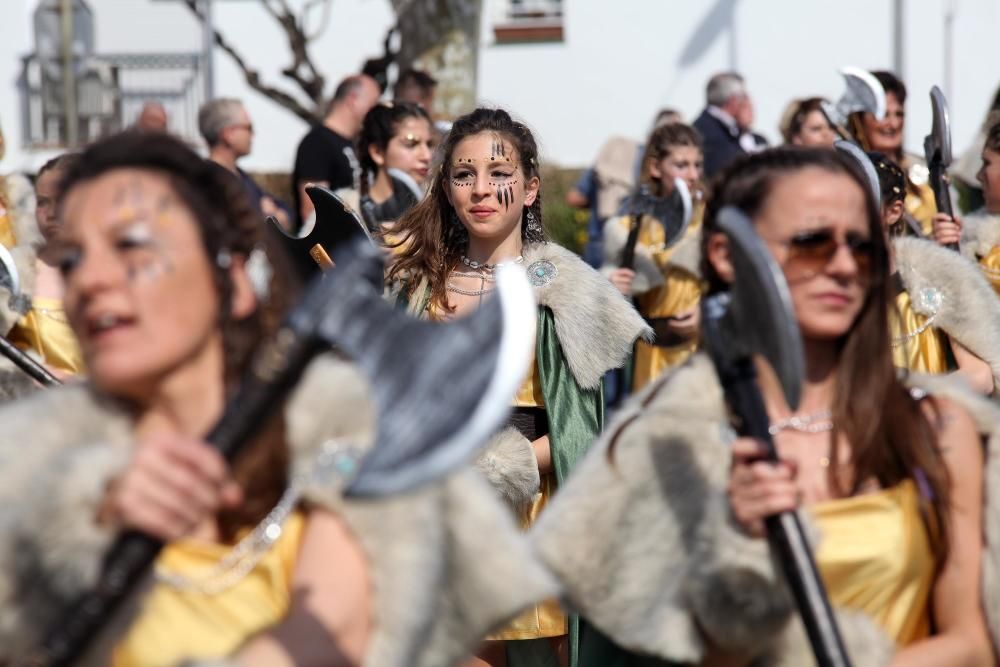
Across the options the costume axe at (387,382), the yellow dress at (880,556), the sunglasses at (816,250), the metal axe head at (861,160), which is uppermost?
the metal axe head at (861,160)

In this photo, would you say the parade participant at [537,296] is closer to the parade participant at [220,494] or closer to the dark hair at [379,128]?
the dark hair at [379,128]

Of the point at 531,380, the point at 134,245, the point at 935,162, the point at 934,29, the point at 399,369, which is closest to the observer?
the point at 399,369

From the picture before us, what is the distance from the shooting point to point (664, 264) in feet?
29.5

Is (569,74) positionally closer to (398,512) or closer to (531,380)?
(531,380)

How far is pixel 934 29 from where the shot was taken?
784 inches

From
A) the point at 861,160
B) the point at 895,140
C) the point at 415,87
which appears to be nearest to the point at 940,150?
the point at 861,160

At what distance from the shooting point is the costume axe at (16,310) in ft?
17.1

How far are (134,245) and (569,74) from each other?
18.7m

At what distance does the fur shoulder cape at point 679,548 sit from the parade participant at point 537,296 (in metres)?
2.20

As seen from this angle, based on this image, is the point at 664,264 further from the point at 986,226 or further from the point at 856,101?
the point at 986,226

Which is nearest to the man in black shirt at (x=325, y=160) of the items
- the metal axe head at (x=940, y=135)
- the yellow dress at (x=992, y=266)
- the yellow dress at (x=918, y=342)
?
the metal axe head at (x=940, y=135)

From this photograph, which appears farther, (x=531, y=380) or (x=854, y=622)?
(x=531, y=380)

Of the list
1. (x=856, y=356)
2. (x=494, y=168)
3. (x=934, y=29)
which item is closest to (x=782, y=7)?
(x=934, y=29)

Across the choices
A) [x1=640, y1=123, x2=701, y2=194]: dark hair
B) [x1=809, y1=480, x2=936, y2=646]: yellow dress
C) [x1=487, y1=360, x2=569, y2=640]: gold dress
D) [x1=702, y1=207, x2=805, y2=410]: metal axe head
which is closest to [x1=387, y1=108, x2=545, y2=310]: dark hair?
[x1=487, y1=360, x2=569, y2=640]: gold dress
